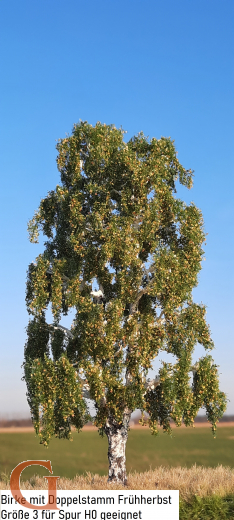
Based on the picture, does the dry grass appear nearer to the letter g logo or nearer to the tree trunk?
the tree trunk

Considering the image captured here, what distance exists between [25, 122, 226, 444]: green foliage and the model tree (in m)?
0.04

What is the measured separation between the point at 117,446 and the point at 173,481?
2425 millimetres

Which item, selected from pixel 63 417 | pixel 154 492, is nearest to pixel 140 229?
pixel 63 417

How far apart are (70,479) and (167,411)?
202 inches

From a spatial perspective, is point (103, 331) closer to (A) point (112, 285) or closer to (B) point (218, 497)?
(A) point (112, 285)

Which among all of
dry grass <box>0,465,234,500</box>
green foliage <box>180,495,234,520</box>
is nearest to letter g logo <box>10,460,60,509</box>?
dry grass <box>0,465,234,500</box>

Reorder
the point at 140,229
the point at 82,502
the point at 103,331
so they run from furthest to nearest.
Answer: the point at 140,229
the point at 103,331
the point at 82,502

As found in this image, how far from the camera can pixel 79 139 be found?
21266 millimetres

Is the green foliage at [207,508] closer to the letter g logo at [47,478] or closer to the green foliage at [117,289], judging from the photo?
the green foliage at [117,289]

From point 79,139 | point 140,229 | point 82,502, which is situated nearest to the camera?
point 82,502

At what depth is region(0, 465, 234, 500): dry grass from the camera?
17469mm

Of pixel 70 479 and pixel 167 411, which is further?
pixel 70 479

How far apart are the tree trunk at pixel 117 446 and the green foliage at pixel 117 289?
1.68 feet

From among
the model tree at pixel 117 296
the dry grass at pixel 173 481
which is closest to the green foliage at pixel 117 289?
the model tree at pixel 117 296
